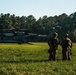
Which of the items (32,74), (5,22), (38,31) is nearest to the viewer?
(32,74)

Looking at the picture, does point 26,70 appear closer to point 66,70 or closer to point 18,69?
point 18,69

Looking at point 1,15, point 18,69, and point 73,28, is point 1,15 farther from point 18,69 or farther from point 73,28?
point 18,69

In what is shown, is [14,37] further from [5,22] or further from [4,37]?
[5,22]

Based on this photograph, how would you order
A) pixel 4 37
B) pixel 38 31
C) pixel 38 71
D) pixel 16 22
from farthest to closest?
1. pixel 16 22
2. pixel 38 31
3. pixel 4 37
4. pixel 38 71

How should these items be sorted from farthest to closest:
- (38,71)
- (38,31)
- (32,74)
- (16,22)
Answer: (16,22)
(38,31)
(38,71)
(32,74)

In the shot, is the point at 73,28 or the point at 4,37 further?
the point at 73,28

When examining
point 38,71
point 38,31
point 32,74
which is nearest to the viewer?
point 32,74

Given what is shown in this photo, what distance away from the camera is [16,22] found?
174m

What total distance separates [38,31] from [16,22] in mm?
26530

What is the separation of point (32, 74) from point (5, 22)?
150 metres

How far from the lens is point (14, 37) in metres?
78.8

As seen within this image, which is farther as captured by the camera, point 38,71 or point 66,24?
point 66,24

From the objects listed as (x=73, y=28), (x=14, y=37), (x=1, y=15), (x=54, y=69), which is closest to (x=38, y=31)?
(x=73, y=28)

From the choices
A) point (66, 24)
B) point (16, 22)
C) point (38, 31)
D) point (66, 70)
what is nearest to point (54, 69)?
point (66, 70)
